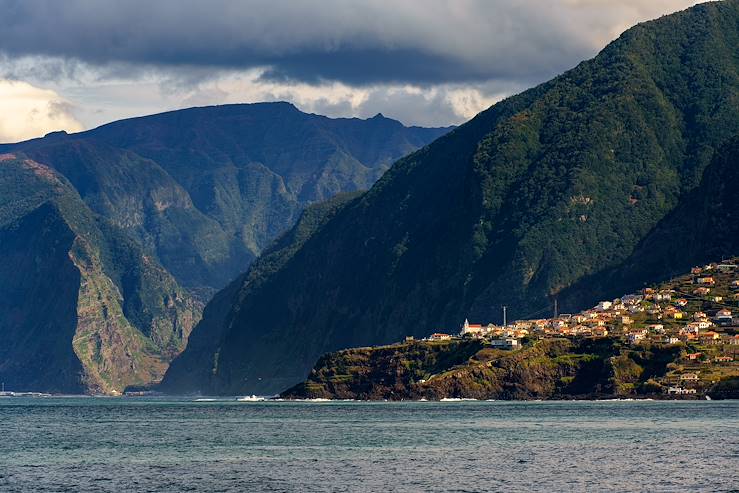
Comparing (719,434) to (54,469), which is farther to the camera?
(719,434)

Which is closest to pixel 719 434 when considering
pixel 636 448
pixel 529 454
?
pixel 636 448

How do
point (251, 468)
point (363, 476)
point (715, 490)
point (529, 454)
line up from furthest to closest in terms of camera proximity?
point (529, 454)
point (251, 468)
point (363, 476)
point (715, 490)

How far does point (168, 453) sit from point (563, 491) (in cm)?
6291

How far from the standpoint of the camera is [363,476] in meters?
148

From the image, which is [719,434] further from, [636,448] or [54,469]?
[54,469]

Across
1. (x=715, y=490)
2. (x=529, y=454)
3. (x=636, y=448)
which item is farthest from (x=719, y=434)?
(x=715, y=490)

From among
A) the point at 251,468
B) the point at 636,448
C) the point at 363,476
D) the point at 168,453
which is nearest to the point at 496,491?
the point at 363,476

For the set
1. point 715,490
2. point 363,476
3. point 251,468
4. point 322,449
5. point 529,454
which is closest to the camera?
point 715,490

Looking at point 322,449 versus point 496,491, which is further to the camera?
point 322,449

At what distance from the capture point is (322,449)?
186 metres

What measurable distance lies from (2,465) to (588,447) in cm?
6792

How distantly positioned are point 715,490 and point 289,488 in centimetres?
3840

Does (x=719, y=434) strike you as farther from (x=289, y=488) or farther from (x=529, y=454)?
(x=289, y=488)

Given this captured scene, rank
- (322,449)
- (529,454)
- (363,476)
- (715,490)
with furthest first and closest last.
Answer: (322,449) < (529,454) < (363,476) < (715,490)
